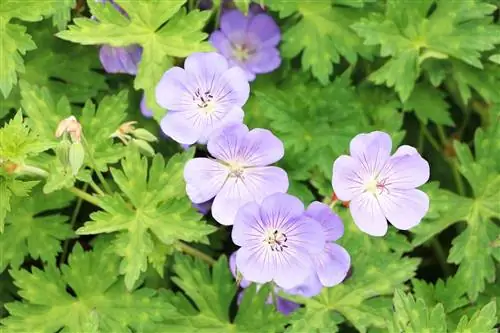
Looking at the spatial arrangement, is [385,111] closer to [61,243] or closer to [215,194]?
[215,194]

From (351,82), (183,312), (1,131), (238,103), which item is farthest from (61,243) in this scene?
(351,82)

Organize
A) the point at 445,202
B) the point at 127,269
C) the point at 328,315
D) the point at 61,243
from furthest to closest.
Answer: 1. the point at 61,243
2. the point at 445,202
3. the point at 328,315
4. the point at 127,269

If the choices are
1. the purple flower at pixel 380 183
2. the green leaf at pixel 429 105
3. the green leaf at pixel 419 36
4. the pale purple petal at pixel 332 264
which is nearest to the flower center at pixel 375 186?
the purple flower at pixel 380 183

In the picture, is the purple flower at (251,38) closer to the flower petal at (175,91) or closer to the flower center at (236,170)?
the flower petal at (175,91)

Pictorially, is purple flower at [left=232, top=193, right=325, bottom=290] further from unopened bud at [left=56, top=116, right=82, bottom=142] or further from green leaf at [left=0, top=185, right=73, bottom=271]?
green leaf at [left=0, top=185, right=73, bottom=271]

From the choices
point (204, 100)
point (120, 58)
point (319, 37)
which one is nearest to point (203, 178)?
point (204, 100)

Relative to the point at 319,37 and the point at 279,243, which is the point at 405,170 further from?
the point at 319,37

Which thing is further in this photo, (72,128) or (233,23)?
(233,23)
